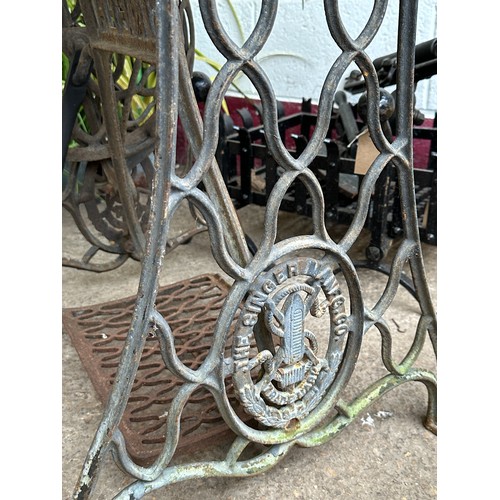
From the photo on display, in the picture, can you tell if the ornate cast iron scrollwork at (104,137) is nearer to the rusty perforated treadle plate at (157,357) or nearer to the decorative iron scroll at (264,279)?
the rusty perforated treadle plate at (157,357)

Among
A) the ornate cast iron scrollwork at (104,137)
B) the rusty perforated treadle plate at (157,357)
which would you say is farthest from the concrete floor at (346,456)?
the ornate cast iron scrollwork at (104,137)

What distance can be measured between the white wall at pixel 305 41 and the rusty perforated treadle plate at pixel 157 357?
1.06 m

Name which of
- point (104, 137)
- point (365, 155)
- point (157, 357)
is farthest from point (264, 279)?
point (104, 137)

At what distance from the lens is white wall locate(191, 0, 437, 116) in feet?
7.27

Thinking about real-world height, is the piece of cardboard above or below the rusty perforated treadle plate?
above

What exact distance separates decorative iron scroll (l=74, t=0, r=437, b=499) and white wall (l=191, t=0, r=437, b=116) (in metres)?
1.32

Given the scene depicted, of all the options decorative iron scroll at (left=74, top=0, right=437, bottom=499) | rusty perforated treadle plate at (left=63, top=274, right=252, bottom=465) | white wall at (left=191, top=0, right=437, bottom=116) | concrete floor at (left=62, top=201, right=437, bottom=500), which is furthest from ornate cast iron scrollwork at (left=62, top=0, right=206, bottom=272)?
white wall at (left=191, top=0, right=437, bottom=116)

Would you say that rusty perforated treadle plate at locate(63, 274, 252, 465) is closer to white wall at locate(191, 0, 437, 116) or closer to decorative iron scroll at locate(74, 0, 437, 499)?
decorative iron scroll at locate(74, 0, 437, 499)

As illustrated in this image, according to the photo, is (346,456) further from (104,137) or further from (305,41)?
(305,41)

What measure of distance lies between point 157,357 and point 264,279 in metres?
0.55

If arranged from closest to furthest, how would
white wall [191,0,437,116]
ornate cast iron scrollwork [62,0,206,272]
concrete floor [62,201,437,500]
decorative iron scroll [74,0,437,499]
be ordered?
decorative iron scroll [74,0,437,499]
concrete floor [62,201,437,500]
ornate cast iron scrollwork [62,0,206,272]
white wall [191,0,437,116]

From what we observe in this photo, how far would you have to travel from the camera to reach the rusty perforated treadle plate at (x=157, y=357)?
1.13 metres

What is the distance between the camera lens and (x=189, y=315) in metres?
1.57

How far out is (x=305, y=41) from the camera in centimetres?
241
